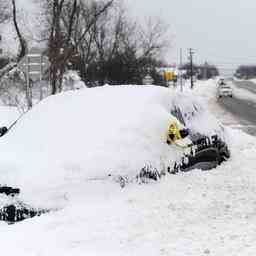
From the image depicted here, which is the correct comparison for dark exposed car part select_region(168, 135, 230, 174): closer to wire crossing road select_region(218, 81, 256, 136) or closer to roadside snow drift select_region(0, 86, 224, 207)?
roadside snow drift select_region(0, 86, 224, 207)

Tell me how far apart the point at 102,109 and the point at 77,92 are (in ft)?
3.10

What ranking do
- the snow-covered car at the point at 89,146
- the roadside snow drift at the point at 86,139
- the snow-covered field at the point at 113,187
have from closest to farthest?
the snow-covered field at the point at 113,187 → the snow-covered car at the point at 89,146 → the roadside snow drift at the point at 86,139

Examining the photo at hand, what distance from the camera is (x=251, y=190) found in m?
7.24

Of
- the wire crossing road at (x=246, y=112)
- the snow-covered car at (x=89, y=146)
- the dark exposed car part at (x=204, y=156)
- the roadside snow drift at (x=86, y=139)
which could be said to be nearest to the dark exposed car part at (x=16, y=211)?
the snow-covered car at (x=89, y=146)

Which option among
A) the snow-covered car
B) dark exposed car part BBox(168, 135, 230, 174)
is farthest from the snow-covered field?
dark exposed car part BBox(168, 135, 230, 174)

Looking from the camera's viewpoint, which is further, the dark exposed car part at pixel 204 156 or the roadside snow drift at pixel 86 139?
the dark exposed car part at pixel 204 156

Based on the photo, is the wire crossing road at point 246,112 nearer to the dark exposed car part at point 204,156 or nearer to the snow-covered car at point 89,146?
the dark exposed car part at point 204,156

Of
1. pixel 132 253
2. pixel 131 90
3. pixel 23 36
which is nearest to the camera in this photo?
pixel 132 253

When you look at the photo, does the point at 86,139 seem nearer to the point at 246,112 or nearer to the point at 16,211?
the point at 16,211

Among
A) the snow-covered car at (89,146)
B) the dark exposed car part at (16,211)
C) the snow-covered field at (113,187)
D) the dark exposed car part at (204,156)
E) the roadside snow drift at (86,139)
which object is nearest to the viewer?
the snow-covered field at (113,187)

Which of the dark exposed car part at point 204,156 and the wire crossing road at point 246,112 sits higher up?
the dark exposed car part at point 204,156

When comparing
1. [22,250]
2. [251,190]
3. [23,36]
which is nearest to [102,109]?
[251,190]

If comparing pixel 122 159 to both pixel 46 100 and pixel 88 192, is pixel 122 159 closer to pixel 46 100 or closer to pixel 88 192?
pixel 88 192

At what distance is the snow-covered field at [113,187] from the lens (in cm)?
537
